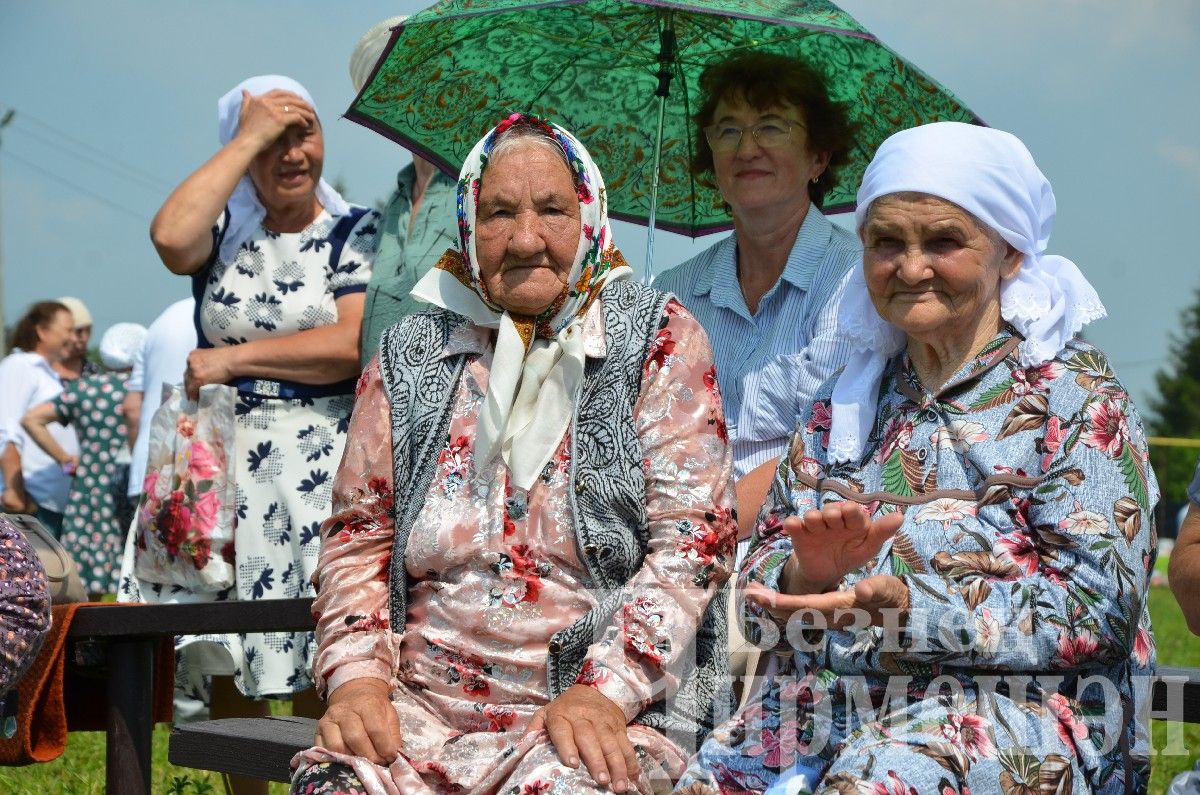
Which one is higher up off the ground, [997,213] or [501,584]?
[997,213]

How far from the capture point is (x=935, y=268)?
298 centimetres

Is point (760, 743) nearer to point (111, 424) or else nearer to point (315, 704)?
point (315, 704)

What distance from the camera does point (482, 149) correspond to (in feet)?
10.9

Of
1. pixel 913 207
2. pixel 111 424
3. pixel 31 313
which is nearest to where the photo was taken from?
pixel 913 207

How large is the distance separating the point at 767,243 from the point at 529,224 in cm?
119

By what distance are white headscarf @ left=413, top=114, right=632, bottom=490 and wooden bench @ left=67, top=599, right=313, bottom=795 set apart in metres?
1.02

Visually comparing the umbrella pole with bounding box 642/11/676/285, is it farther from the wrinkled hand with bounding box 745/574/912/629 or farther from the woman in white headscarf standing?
the wrinkled hand with bounding box 745/574/912/629

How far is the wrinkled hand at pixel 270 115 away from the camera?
4.67m

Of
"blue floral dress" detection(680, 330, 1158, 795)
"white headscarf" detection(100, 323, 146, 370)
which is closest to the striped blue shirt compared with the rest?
"blue floral dress" detection(680, 330, 1158, 795)

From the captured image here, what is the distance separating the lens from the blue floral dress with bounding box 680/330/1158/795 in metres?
2.62

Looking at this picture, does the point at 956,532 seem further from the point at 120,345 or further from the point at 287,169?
the point at 120,345

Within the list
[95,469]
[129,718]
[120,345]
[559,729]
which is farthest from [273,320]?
[120,345]

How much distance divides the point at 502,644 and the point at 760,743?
1.97ft

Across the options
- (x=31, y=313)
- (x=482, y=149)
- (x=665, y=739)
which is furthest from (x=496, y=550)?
(x=31, y=313)
